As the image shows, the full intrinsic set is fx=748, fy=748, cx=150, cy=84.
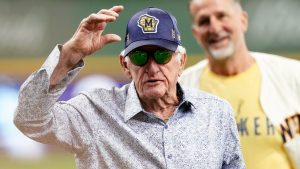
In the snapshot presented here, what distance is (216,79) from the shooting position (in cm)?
388

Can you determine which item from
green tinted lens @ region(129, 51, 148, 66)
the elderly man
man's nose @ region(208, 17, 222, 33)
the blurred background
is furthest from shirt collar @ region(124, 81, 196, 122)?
the blurred background

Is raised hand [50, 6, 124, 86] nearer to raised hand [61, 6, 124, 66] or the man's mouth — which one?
raised hand [61, 6, 124, 66]

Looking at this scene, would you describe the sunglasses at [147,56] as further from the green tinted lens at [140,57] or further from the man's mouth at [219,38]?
the man's mouth at [219,38]

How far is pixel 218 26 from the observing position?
386 centimetres

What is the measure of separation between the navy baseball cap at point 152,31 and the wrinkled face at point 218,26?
4.11ft

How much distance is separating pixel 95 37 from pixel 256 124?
1452 millimetres

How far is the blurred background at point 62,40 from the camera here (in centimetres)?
616

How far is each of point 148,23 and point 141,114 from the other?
0.31 meters

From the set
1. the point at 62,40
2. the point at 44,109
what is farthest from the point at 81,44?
the point at 62,40

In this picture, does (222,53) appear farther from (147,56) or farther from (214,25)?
(147,56)

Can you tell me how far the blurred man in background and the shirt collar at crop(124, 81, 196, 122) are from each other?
3.50ft

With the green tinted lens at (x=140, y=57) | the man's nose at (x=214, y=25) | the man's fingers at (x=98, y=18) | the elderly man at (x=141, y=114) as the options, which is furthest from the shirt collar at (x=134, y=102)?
the man's nose at (x=214, y=25)

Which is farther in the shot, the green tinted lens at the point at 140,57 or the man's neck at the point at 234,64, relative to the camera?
the man's neck at the point at 234,64

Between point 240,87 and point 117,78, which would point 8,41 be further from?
point 240,87
